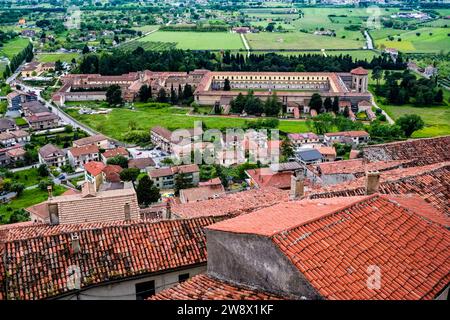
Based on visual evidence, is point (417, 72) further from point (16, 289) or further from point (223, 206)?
point (16, 289)

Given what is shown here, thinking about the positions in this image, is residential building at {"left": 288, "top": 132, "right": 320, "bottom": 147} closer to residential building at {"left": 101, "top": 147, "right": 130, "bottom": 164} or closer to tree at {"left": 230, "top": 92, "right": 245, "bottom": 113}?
tree at {"left": 230, "top": 92, "right": 245, "bottom": 113}

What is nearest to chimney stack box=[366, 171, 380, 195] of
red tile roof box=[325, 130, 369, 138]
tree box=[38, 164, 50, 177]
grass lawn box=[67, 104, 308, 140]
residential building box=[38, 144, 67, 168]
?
tree box=[38, 164, 50, 177]

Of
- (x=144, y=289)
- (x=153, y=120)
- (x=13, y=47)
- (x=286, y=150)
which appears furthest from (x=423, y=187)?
(x=13, y=47)

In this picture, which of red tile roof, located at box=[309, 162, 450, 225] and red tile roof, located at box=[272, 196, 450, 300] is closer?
red tile roof, located at box=[272, 196, 450, 300]

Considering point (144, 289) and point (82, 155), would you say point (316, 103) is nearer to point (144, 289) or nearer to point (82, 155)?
point (82, 155)

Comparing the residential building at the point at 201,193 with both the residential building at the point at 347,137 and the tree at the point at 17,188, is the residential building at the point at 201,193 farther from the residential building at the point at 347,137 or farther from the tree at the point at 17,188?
the residential building at the point at 347,137

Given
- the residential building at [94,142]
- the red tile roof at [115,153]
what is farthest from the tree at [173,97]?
the red tile roof at [115,153]
